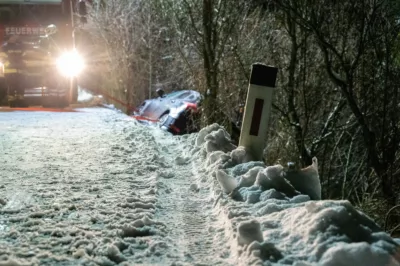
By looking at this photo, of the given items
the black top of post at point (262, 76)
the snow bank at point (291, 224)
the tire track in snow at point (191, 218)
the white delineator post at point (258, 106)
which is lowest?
the tire track in snow at point (191, 218)

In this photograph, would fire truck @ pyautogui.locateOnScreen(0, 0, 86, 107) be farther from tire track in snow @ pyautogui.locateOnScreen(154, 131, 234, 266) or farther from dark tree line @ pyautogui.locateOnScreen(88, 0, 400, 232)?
tire track in snow @ pyautogui.locateOnScreen(154, 131, 234, 266)

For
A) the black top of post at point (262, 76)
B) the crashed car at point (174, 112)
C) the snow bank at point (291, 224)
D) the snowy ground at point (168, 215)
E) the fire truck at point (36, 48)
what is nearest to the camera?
the snow bank at point (291, 224)

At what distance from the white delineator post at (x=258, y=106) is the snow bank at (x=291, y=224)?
0.87 meters

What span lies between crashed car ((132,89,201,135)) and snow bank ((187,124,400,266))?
6510 mm

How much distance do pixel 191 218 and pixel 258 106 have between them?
1.72 m

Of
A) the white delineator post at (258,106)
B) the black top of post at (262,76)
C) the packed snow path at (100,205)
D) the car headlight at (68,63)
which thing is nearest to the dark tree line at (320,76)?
the white delineator post at (258,106)

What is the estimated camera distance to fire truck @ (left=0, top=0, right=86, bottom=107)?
46.4 ft

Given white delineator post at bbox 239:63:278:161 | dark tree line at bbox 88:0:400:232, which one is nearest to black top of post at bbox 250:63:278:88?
white delineator post at bbox 239:63:278:161

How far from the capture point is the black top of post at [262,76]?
5348 mm

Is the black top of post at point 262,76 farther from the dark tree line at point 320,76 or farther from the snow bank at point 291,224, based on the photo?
the dark tree line at point 320,76

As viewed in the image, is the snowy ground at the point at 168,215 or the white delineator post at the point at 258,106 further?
the white delineator post at the point at 258,106

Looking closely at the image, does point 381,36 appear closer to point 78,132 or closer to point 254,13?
point 254,13

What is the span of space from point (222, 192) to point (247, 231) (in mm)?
1273

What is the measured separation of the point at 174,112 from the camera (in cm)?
1205
